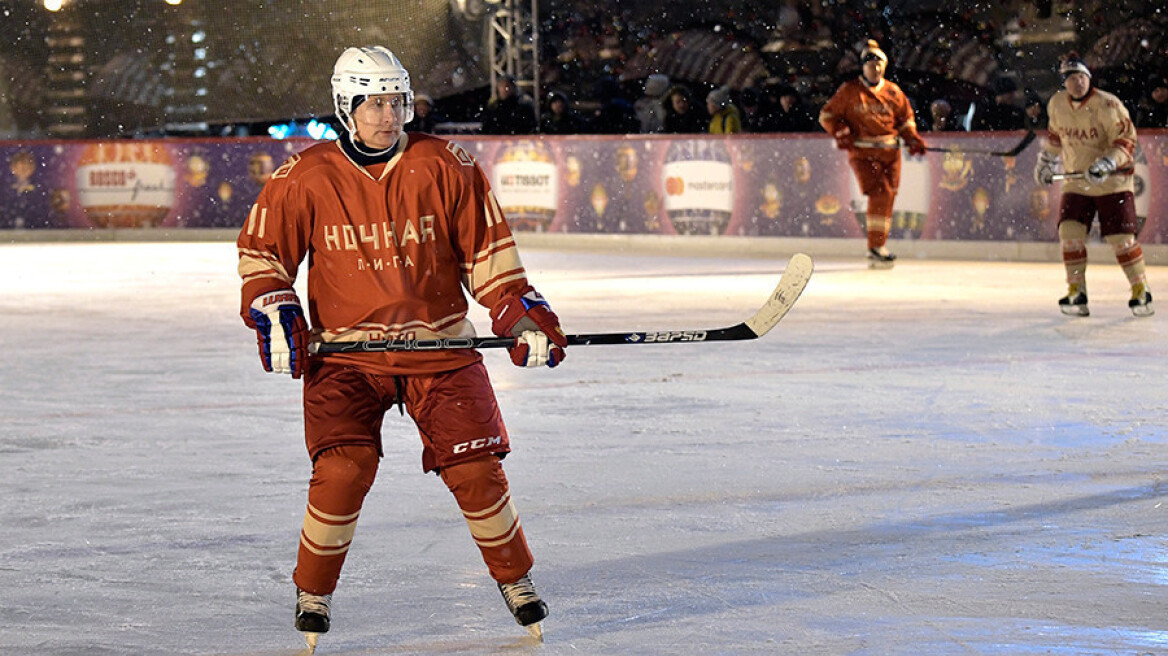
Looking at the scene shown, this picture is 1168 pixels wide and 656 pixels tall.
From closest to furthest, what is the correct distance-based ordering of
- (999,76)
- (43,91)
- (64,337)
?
(64,337), (999,76), (43,91)

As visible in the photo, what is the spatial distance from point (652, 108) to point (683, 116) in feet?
1.94

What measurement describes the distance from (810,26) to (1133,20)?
130 inches

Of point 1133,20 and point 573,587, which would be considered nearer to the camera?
point 573,587

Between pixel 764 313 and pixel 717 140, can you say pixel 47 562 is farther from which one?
pixel 717 140

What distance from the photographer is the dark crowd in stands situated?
15258 millimetres

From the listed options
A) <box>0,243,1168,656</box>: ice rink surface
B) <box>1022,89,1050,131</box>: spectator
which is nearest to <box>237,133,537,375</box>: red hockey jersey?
<box>0,243,1168,656</box>: ice rink surface

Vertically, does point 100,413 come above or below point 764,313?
below

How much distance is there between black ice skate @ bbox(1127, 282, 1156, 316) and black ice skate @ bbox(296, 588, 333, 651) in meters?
7.42

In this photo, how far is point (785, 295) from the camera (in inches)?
160

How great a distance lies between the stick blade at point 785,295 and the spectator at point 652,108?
12.6 m

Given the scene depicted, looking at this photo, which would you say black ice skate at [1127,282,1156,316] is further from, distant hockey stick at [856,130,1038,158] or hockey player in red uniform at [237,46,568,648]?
hockey player in red uniform at [237,46,568,648]

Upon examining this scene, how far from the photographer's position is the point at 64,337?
9.48 meters

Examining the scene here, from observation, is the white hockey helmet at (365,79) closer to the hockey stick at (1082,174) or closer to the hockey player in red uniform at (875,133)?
the hockey stick at (1082,174)

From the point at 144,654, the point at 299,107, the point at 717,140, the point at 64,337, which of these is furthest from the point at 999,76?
the point at 144,654
